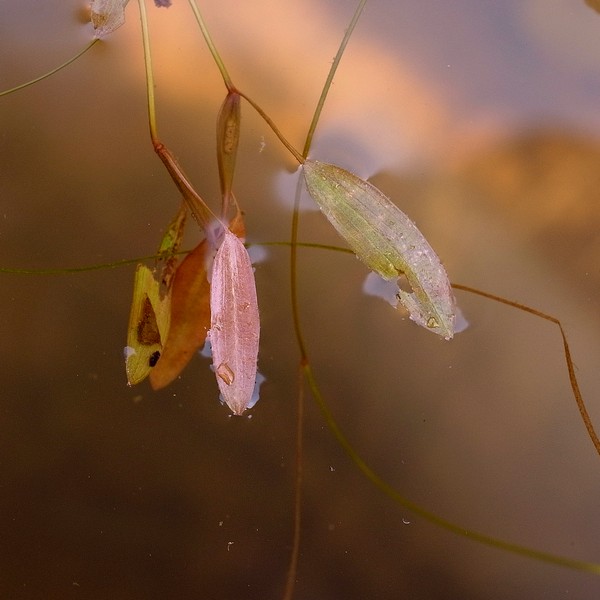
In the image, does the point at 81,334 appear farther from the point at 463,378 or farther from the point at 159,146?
the point at 463,378

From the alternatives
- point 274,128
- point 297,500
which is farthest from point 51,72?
point 297,500

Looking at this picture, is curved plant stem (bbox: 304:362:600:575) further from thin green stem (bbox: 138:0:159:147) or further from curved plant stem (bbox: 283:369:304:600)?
thin green stem (bbox: 138:0:159:147)

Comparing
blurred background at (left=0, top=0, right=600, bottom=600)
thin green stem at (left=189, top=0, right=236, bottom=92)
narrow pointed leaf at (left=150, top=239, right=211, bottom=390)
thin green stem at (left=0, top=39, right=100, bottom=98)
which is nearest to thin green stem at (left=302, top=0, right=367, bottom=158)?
blurred background at (left=0, top=0, right=600, bottom=600)

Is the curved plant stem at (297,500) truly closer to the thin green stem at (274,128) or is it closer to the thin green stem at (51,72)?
the thin green stem at (274,128)

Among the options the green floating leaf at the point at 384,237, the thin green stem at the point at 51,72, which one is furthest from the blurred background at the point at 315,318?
the green floating leaf at the point at 384,237

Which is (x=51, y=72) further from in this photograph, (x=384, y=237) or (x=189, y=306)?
(x=384, y=237)
